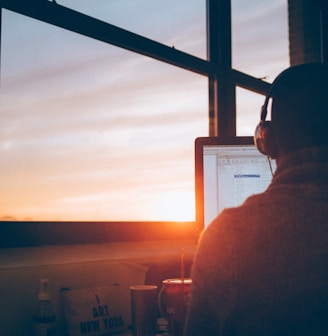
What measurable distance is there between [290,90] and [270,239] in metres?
0.30

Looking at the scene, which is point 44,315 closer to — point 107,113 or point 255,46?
point 107,113

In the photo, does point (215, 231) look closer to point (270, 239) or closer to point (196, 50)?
point (270, 239)

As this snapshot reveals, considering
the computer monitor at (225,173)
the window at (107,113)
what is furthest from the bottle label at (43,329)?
the computer monitor at (225,173)

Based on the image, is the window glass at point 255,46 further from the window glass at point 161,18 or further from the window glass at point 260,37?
the window glass at point 161,18

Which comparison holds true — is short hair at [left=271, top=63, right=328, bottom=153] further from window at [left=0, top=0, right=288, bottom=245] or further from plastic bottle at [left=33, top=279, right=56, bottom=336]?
window at [left=0, top=0, right=288, bottom=245]

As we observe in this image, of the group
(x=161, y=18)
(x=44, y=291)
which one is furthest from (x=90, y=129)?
(x=44, y=291)

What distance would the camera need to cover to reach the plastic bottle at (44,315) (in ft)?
4.39

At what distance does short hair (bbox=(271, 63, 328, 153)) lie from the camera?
0.90 meters

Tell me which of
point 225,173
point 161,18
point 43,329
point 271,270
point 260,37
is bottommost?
point 43,329

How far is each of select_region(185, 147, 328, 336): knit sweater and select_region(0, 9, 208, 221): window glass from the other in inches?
43.2

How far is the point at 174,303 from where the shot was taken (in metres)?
1.43

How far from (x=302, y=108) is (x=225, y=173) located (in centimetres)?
81

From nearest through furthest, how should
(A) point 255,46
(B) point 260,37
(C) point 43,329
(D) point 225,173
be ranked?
(C) point 43,329
(D) point 225,173
(A) point 255,46
(B) point 260,37

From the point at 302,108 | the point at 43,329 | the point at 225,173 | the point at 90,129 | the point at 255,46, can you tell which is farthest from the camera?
the point at 255,46
